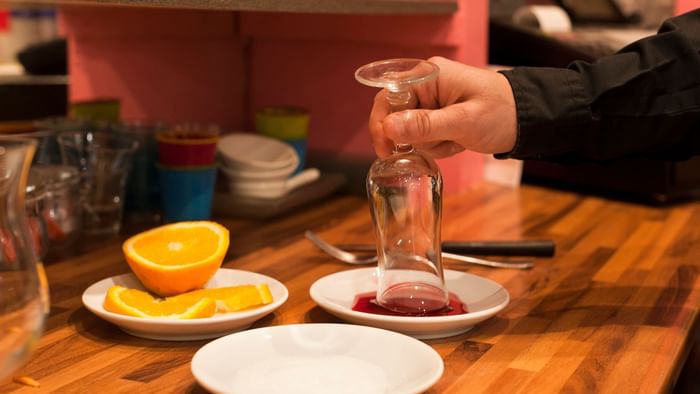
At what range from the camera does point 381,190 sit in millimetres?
1062

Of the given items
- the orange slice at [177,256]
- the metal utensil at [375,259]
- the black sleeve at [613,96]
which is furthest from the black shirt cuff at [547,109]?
the orange slice at [177,256]

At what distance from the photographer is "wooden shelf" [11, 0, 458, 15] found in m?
0.96

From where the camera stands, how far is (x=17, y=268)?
27.0 inches

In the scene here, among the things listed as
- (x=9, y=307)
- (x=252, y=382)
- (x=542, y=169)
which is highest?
(x=9, y=307)

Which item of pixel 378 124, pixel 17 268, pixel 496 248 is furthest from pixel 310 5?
pixel 17 268

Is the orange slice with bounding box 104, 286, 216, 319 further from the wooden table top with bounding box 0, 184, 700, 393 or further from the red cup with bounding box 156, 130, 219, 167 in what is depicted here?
the red cup with bounding box 156, 130, 219, 167

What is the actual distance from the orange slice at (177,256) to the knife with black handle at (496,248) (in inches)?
13.1

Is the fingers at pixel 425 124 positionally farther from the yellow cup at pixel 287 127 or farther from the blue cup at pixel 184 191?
the yellow cup at pixel 287 127

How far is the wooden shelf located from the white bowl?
0.32 m

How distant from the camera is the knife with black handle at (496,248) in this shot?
4.50 ft

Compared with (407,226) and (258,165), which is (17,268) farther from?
(258,165)

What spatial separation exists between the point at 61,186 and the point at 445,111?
59 centimetres

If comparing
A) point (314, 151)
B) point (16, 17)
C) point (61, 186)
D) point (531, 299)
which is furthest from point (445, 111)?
point (16, 17)

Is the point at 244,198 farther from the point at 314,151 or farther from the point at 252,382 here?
the point at 252,382
